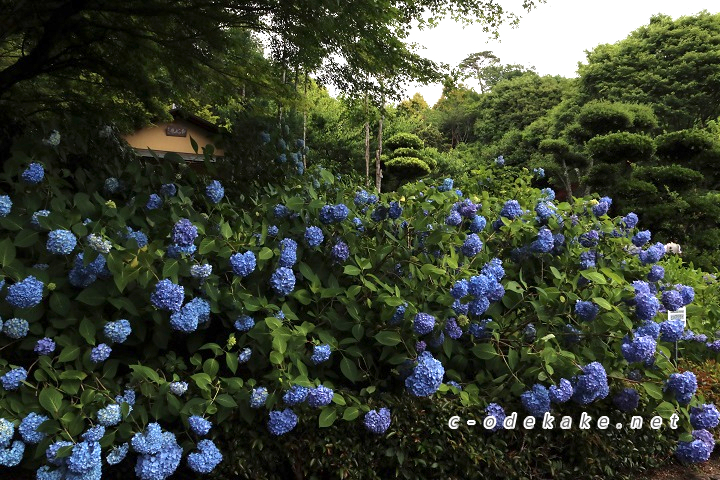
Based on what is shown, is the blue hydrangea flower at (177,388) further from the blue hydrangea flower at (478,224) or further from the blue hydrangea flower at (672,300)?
the blue hydrangea flower at (672,300)

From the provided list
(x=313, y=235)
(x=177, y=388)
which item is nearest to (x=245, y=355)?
(x=177, y=388)

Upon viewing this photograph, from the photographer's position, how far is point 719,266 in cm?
835

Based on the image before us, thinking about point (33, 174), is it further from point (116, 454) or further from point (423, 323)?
point (423, 323)

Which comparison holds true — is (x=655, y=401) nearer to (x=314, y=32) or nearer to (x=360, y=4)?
(x=360, y=4)

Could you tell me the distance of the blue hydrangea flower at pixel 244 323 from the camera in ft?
6.45

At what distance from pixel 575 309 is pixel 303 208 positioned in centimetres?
132

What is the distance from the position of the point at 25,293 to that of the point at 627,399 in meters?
2.35

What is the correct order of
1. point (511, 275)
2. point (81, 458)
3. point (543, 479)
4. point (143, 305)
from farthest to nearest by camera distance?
point (511, 275)
point (543, 479)
point (143, 305)
point (81, 458)

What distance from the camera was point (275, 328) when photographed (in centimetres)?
191

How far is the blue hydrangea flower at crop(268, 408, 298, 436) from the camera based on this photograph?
71.7 inches

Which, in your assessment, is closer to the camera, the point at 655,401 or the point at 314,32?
the point at 655,401

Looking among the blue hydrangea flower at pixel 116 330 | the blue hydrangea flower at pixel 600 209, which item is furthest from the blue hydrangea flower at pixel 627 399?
the blue hydrangea flower at pixel 116 330

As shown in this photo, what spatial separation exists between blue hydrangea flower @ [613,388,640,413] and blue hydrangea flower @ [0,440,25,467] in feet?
7.42

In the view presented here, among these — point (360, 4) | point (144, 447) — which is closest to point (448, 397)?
point (144, 447)
